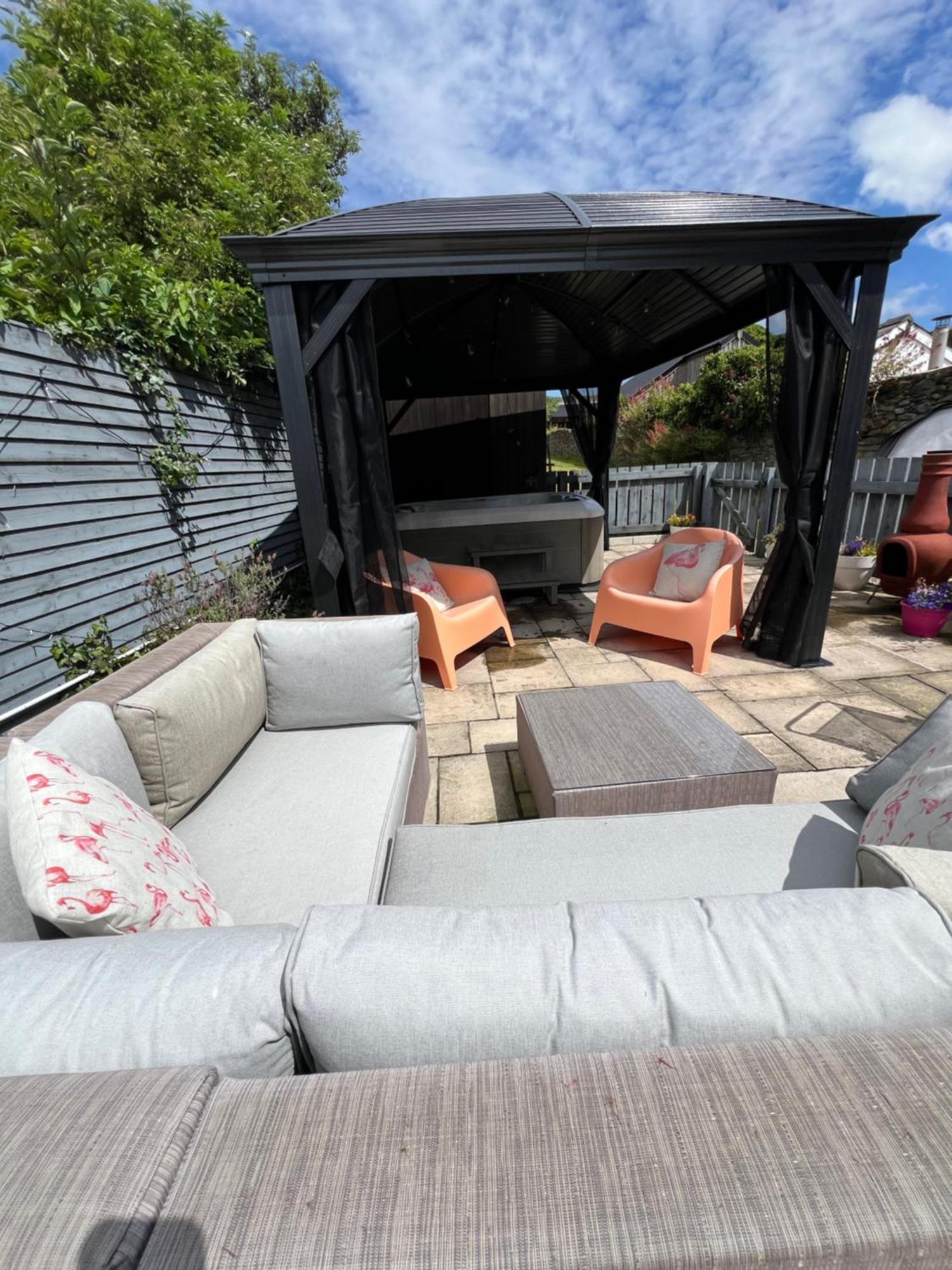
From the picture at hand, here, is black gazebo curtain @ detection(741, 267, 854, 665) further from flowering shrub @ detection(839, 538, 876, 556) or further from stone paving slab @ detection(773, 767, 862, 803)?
flowering shrub @ detection(839, 538, 876, 556)

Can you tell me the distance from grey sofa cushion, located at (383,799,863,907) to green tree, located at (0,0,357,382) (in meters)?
2.92

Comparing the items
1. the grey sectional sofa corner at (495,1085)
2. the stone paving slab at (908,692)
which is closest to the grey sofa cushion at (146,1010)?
the grey sectional sofa corner at (495,1085)

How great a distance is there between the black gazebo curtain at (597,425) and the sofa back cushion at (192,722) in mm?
5225

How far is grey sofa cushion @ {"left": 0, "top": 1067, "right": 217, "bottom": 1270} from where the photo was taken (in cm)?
41

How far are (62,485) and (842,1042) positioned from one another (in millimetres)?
3127

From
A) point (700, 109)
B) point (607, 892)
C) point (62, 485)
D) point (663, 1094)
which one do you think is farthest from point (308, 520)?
point (700, 109)

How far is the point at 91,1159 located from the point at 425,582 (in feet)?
10.3

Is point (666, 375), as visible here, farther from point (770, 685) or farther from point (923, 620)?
point (770, 685)

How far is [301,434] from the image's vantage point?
9.34ft

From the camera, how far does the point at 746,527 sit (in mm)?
6477

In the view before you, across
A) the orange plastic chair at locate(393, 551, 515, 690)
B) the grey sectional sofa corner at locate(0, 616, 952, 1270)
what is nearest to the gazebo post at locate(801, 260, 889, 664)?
the orange plastic chair at locate(393, 551, 515, 690)

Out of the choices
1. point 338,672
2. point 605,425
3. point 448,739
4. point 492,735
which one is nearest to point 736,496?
point 605,425

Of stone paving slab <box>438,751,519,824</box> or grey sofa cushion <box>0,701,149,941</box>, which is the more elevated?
grey sofa cushion <box>0,701,149,941</box>

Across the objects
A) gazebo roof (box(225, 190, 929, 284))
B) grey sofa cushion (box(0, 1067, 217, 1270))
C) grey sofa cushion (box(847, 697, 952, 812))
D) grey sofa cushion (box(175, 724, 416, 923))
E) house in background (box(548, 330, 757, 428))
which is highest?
house in background (box(548, 330, 757, 428))
